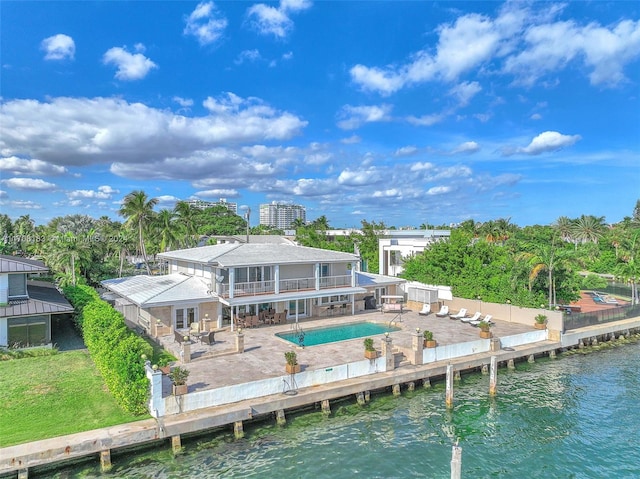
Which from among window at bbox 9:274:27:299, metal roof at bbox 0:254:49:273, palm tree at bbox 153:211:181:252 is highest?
palm tree at bbox 153:211:181:252

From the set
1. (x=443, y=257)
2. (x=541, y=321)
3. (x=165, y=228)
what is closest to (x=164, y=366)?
(x=541, y=321)

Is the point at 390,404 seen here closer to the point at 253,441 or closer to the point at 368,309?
the point at 253,441

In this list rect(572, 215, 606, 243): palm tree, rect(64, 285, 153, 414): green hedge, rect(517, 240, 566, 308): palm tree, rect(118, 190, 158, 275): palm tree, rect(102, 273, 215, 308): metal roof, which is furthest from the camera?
rect(572, 215, 606, 243): palm tree

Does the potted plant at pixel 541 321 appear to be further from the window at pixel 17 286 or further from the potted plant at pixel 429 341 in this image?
the window at pixel 17 286

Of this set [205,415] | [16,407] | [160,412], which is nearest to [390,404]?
[205,415]

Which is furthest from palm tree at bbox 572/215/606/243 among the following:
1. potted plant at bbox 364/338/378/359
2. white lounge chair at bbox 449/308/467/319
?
potted plant at bbox 364/338/378/359

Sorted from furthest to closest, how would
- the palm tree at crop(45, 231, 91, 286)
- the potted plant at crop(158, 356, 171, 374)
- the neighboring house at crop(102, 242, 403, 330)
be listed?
1. the palm tree at crop(45, 231, 91, 286)
2. the neighboring house at crop(102, 242, 403, 330)
3. the potted plant at crop(158, 356, 171, 374)

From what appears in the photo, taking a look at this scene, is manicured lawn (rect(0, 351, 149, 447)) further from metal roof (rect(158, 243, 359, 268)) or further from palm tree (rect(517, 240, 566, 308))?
palm tree (rect(517, 240, 566, 308))
